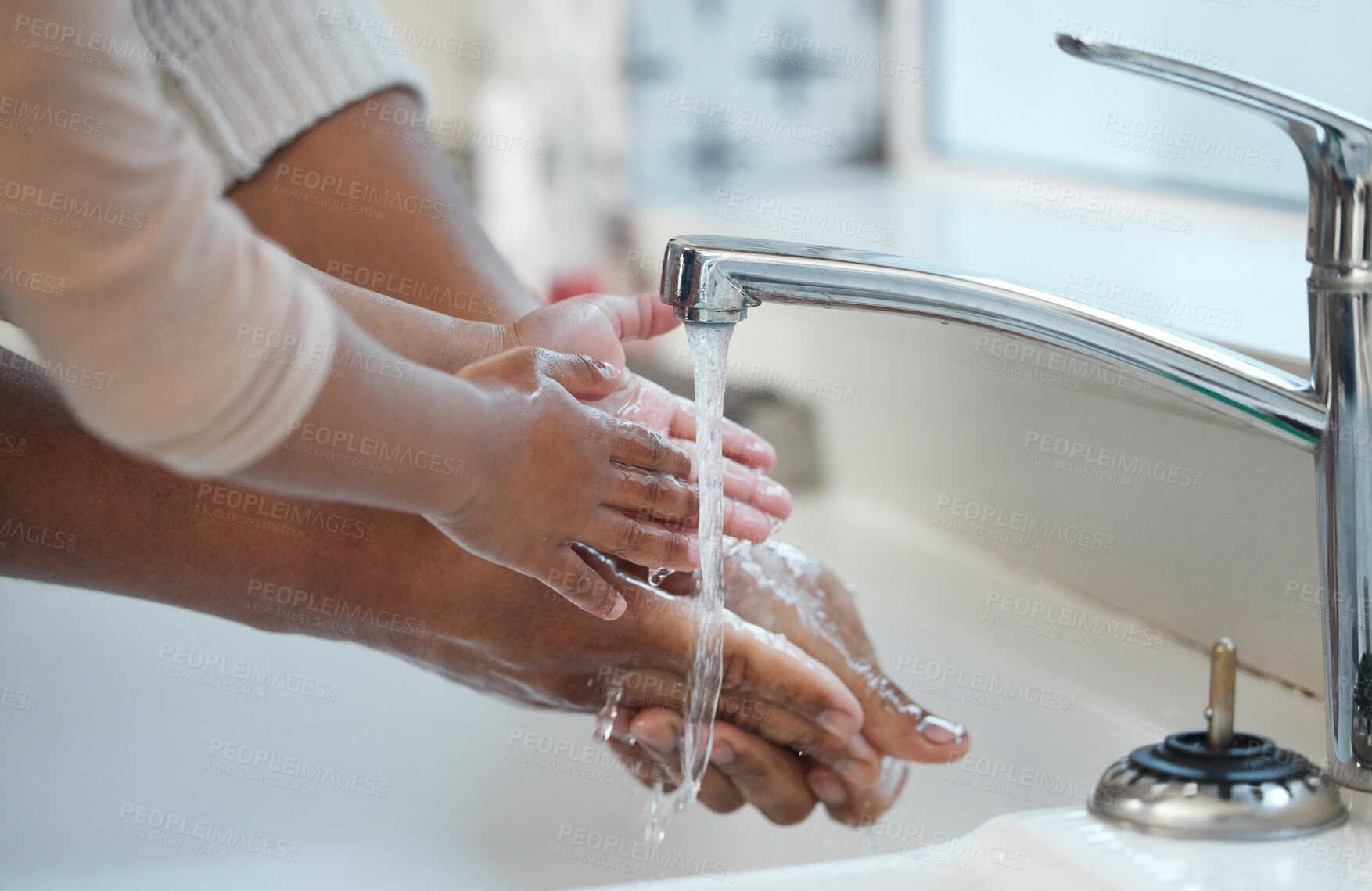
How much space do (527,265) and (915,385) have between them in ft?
2.78

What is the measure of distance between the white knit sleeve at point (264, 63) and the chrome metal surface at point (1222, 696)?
53cm

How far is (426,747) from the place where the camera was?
0.86 m

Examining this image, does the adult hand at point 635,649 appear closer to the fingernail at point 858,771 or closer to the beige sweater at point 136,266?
the fingernail at point 858,771

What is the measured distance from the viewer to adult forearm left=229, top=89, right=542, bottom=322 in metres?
0.73

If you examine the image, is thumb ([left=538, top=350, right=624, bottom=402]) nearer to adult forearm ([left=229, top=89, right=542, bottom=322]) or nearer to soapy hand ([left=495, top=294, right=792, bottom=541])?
soapy hand ([left=495, top=294, right=792, bottom=541])

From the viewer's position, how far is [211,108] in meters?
0.69

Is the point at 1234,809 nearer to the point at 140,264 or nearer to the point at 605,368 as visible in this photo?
the point at 605,368

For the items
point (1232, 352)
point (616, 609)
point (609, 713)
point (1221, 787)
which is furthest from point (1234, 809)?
point (609, 713)

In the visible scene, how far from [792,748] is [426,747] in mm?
280

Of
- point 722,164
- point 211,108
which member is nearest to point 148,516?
point 211,108

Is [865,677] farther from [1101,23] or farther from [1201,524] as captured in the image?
[1101,23]

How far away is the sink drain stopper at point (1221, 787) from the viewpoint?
1.49 feet

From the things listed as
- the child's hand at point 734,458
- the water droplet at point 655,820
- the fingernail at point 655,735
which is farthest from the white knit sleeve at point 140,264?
the water droplet at point 655,820

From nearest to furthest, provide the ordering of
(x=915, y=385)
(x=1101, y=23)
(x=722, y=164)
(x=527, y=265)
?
1. (x=915, y=385)
2. (x=1101, y=23)
3. (x=722, y=164)
4. (x=527, y=265)
